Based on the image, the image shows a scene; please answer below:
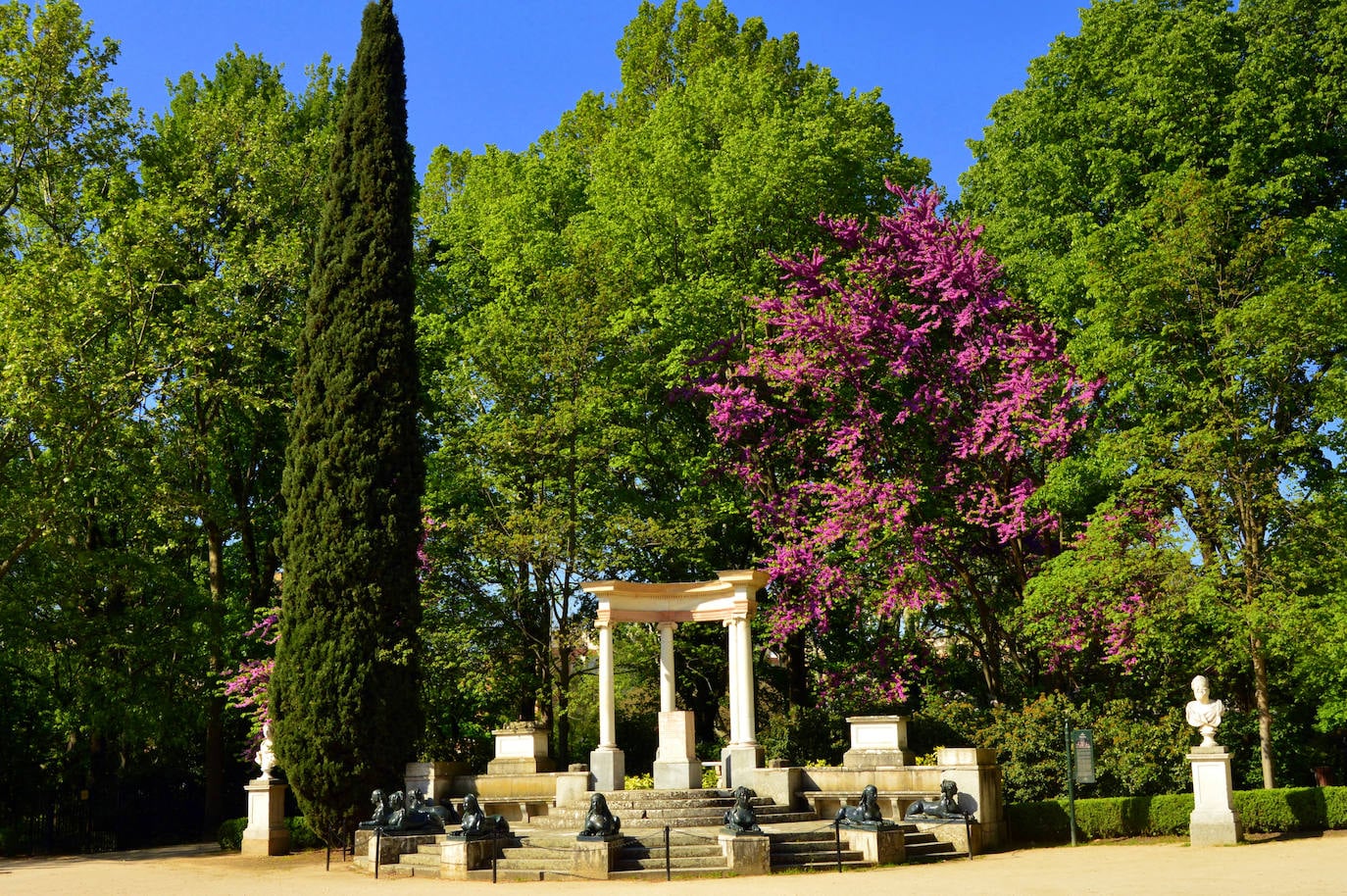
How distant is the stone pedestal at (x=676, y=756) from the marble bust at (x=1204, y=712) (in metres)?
8.33

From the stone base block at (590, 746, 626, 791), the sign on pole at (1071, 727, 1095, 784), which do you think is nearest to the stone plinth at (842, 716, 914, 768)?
the sign on pole at (1071, 727, 1095, 784)

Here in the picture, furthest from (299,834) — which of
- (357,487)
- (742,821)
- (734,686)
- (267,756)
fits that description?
(742,821)

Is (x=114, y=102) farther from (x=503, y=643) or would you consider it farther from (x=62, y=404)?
(x=503, y=643)

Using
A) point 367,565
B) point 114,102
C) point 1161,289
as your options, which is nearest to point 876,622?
point 1161,289

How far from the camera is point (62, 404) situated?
73.0 feet

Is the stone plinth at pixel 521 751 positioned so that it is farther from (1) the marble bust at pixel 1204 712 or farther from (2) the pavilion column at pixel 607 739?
(1) the marble bust at pixel 1204 712

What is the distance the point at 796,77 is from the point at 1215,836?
2244 cm

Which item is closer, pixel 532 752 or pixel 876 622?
pixel 532 752

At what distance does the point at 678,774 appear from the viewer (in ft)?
67.7

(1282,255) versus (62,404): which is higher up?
(1282,255)

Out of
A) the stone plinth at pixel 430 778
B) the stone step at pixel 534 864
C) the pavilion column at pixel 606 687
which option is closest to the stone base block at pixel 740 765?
the pavilion column at pixel 606 687

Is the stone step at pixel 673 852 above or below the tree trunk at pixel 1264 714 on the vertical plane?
below

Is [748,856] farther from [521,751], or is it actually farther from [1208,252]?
[1208,252]

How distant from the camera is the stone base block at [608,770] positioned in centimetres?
2048
